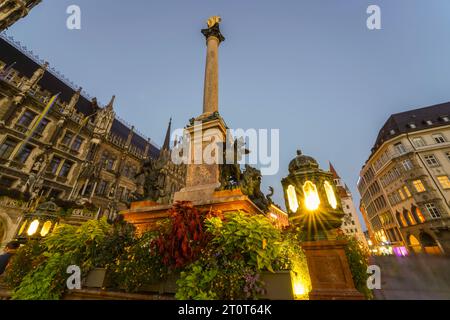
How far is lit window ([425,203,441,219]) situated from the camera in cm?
2610

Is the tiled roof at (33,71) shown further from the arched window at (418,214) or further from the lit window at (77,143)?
the arched window at (418,214)

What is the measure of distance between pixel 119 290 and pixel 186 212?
1.88 m

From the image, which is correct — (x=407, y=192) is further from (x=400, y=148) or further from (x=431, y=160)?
(x=400, y=148)

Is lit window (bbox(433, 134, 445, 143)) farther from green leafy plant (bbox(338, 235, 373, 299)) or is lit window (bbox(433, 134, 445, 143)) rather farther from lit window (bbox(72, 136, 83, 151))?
lit window (bbox(72, 136, 83, 151))

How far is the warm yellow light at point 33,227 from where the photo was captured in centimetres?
684

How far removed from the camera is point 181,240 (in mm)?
3348

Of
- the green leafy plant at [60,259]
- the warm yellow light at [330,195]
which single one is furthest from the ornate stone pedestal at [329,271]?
the green leafy plant at [60,259]

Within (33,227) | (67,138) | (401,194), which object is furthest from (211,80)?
(401,194)

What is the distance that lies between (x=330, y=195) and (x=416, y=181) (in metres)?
37.8

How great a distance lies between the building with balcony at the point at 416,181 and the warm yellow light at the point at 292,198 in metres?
34.8

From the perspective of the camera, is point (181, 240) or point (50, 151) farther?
point (50, 151)

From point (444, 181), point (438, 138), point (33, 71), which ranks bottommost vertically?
point (444, 181)

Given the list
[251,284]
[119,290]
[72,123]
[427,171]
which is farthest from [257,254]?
[427,171]

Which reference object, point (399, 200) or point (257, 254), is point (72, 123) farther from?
point (399, 200)
